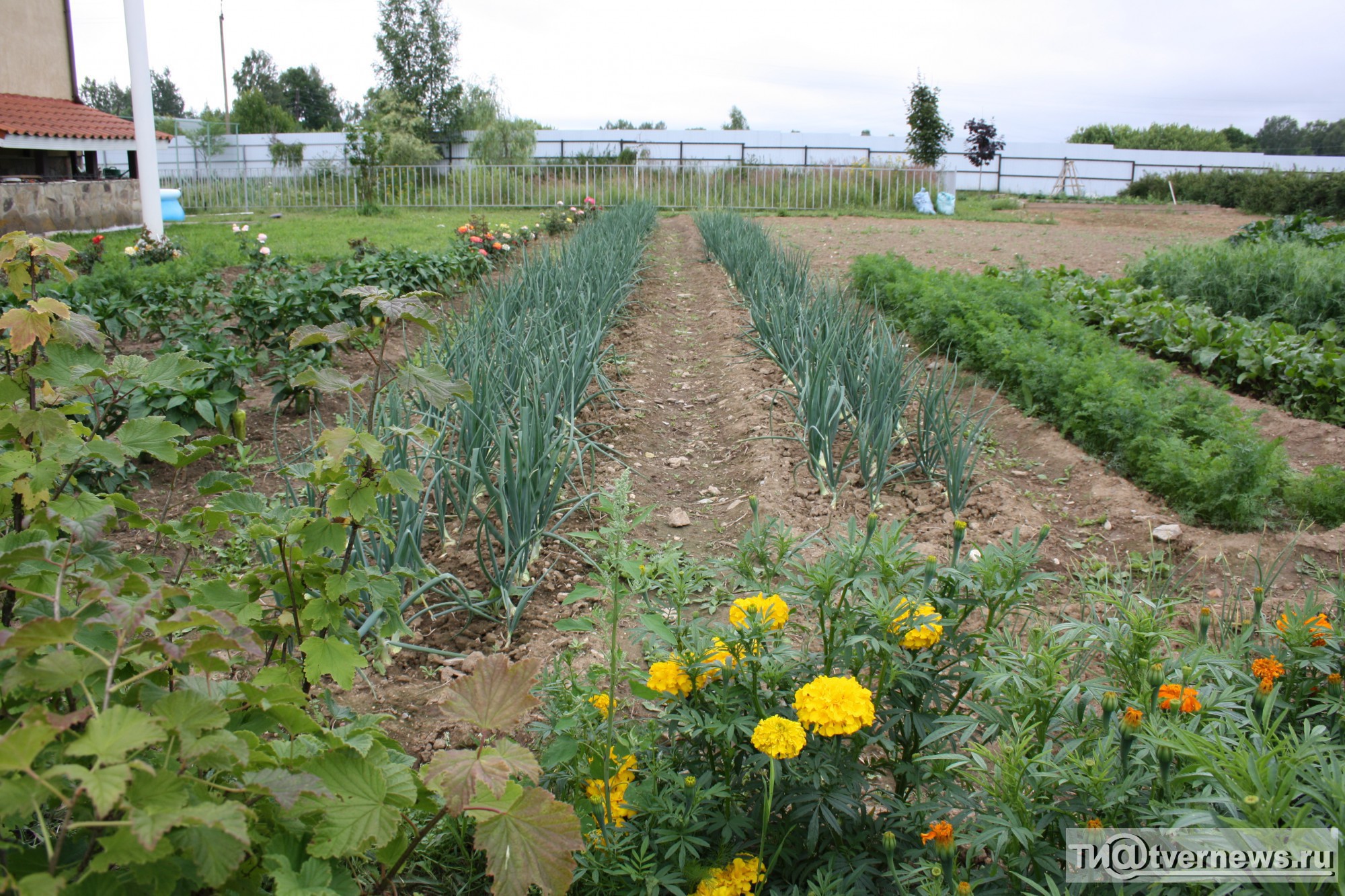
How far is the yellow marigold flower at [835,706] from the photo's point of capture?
101 centimetres

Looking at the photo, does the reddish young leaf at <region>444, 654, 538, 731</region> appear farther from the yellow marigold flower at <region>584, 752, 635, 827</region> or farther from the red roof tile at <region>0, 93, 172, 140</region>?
the red roof tile at <region>0, 93, 172, 140</region>

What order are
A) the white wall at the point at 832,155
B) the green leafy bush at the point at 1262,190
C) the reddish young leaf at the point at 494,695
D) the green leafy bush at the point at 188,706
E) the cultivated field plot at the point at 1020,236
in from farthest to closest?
the white wall at the point at 832,155 → the green leafy bush at the point at 1262,190 → the cultivated field plot at the point at 1020,236 → the reddish young leaf at the point at 494,695 → the green leafy bush at the point at 188,706

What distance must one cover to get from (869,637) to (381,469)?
0.74 meters

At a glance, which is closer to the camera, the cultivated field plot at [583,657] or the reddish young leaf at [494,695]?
the cultivated field plot at [583,657]

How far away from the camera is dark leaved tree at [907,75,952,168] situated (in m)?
19.0

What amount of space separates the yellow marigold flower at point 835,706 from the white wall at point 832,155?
754 inches

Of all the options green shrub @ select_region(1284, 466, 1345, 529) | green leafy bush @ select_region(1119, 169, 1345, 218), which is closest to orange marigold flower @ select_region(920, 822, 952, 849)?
green shrub @ select_region(1284, 466, 1345, 529)

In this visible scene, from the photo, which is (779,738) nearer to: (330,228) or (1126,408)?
(1126,408)

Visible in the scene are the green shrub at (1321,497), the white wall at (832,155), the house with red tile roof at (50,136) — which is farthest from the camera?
the white wall at (832,155)

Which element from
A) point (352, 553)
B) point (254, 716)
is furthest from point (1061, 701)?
point (352, 553)

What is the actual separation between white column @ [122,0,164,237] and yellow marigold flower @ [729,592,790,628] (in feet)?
26.9

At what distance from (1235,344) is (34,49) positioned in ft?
50.0

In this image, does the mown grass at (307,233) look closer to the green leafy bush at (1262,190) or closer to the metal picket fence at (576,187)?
the metal picket fence at (576,187)

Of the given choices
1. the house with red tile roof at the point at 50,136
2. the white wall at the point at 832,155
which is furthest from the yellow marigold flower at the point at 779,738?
the white wall at the point at 832,155
